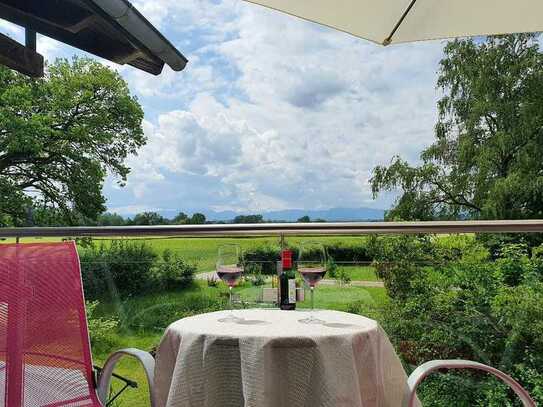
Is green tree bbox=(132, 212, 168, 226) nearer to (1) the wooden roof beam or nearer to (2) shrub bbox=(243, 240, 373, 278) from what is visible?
(1) the wooden roof beam

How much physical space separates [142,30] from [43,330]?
3.94 meters

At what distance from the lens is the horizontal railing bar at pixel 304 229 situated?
2.48 m

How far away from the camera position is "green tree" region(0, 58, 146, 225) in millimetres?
18156

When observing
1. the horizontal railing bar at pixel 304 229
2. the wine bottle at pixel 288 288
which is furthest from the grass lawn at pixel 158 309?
the wine bottle at pixel 288 288

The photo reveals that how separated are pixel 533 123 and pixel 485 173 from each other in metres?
2.04

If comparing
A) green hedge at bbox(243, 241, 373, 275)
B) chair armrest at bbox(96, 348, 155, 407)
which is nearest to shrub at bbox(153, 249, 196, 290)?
green hedge at bbox(243, 241, 373, 275)

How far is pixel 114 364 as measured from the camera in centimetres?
205

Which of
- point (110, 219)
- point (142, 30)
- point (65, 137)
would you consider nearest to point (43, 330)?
point (142, 30)

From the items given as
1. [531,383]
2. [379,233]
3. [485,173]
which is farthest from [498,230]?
[485,173]

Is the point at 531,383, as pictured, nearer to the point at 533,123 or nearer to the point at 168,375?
the point at 168,375

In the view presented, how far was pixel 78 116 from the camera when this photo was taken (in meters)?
19.7

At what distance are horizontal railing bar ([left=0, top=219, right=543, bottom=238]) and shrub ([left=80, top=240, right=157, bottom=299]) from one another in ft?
0.29

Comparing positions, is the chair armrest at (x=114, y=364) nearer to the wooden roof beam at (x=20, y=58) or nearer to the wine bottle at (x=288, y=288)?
the wine bottle at (x=288, y=288)

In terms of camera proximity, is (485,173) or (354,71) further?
(354,71)
